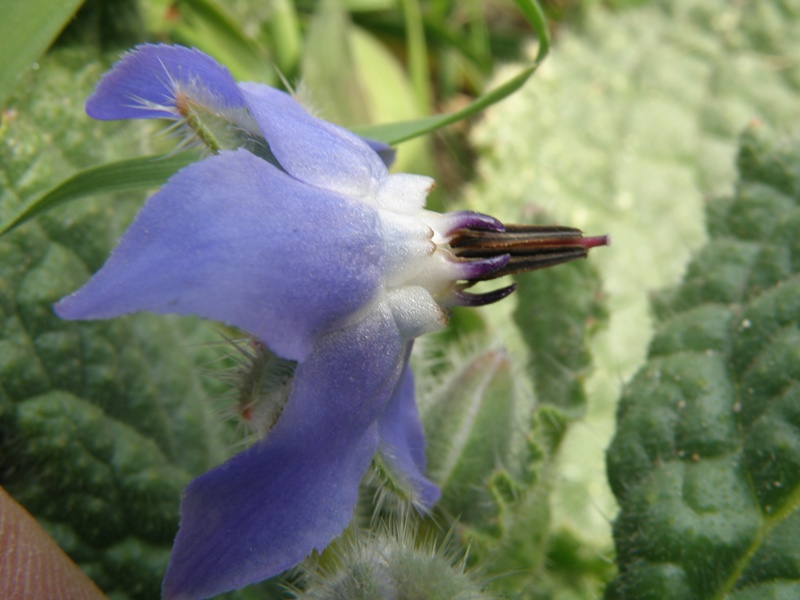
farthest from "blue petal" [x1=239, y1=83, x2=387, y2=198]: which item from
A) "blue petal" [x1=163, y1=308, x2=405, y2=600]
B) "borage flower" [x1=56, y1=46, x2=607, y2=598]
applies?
"blue petal" [x1=163, y1=308, x2=405, y2=600]

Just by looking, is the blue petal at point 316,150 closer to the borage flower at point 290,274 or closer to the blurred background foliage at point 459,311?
the borage flower at point 290,274

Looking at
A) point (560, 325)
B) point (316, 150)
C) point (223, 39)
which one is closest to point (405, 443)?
point (316, 150)

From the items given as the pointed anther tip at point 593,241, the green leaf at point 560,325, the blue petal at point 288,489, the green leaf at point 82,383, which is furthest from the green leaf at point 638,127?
the blue petal at point 288,489

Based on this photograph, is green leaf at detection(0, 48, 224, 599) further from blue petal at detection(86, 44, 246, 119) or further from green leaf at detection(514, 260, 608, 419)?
green leaf at detection(514, 260, 608, 419)

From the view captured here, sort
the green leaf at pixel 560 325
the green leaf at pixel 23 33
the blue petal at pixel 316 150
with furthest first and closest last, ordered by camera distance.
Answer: the green leaf at pixel 560 325, the green leaf at pixel 23 33, the blue petal at pixel 316 150

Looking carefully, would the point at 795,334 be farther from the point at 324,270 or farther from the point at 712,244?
the point at 324,270

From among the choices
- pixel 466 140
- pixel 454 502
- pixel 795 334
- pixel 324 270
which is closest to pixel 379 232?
pixel 324 270

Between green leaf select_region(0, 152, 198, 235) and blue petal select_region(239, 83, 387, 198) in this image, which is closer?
blue petal select_region(239, 83, 387, 198)
